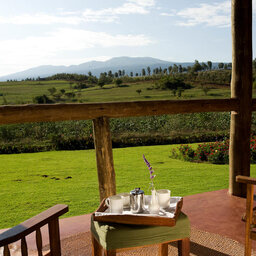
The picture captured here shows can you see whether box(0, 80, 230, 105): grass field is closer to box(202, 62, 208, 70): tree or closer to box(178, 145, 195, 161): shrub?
box(202, 62, 208, 70): tree

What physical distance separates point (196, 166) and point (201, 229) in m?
3.12

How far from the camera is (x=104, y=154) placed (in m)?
2.48

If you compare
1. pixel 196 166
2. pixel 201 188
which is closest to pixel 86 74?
pixel 196 166

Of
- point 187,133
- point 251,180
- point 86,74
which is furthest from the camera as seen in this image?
point 86,74

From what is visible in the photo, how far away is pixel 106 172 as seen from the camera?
250cm

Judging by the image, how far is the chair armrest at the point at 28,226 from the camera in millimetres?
1148

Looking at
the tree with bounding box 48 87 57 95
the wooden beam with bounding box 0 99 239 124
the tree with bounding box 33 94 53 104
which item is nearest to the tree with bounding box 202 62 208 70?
the tree with bounding box 48 87 57 95

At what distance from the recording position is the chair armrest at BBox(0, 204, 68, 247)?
1148mm

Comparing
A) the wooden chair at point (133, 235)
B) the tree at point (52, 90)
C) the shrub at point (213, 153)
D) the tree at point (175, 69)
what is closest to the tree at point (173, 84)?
the tree at point (175, 69)

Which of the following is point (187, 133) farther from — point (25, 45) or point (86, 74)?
point (25, 45)

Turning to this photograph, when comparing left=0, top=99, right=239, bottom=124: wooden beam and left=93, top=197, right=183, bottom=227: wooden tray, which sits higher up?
left=0, top=99, right=239, bottom=124: wooden beam

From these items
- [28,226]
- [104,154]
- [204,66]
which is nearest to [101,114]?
[104,154]

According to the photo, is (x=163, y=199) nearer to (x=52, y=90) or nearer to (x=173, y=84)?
(x=173, y=84)

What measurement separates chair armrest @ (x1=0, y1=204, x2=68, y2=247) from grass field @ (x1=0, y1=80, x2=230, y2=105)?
883cm
